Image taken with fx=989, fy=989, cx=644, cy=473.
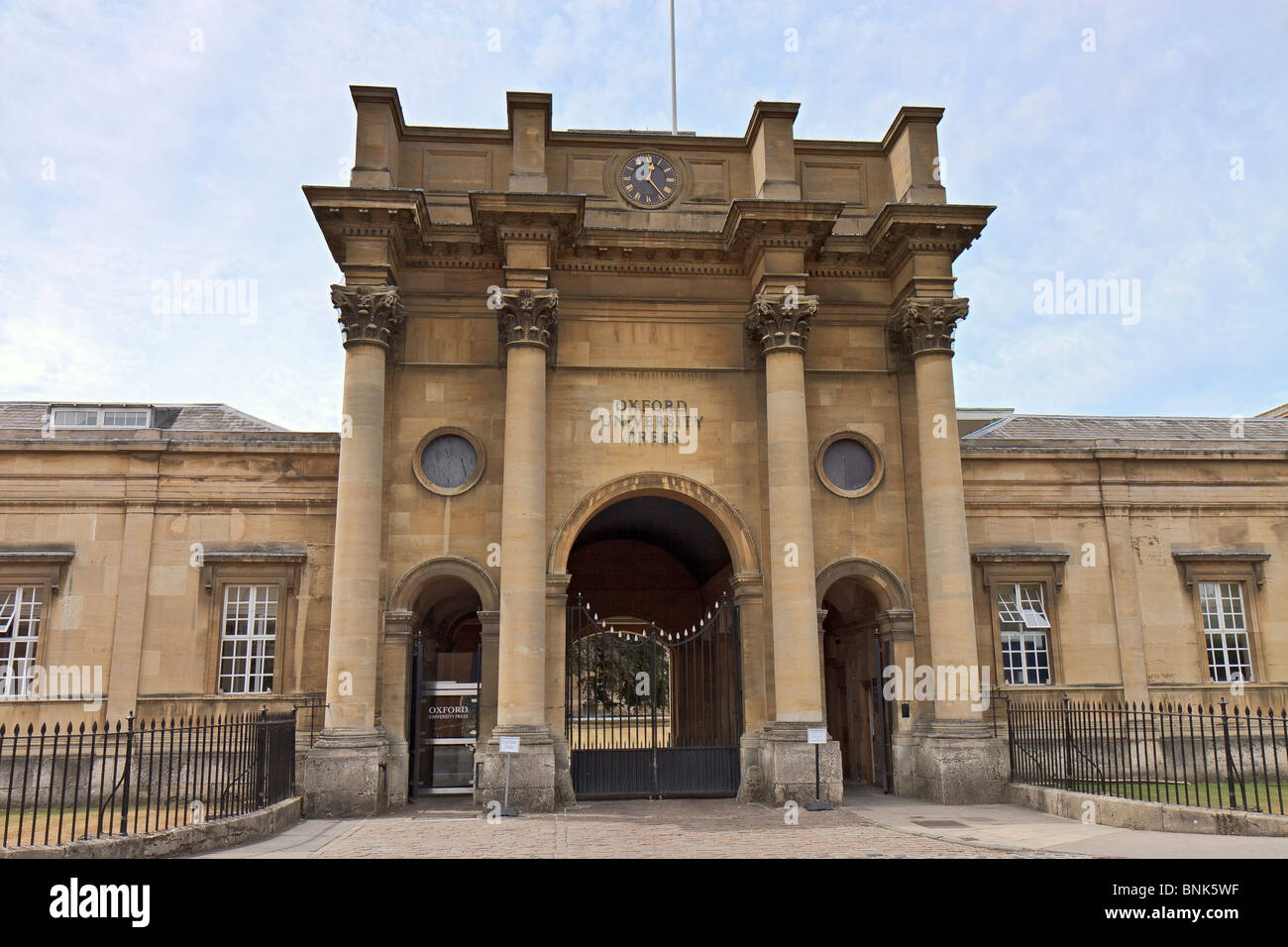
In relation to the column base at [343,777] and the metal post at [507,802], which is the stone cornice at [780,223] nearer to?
the metal post at [507,802]

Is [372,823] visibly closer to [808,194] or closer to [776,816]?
[776,816]

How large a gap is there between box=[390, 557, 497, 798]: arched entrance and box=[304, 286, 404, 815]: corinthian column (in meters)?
0.93

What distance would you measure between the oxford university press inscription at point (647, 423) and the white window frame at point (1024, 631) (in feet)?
26.3

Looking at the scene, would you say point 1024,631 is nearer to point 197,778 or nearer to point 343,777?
point 343,777

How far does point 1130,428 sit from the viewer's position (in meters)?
27.5

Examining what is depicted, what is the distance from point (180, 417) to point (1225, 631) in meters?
26.0

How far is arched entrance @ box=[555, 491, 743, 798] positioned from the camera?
19203 millimetres

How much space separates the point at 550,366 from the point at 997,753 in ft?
37.8

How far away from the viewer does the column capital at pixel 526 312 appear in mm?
19344

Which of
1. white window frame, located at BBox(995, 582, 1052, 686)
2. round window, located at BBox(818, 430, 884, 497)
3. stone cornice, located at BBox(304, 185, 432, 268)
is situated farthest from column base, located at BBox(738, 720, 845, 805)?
stone cornice, located at BBox(304, 185, 432, 268)

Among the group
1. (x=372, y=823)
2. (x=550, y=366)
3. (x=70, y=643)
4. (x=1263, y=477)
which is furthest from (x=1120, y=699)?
(x=70, y=643)

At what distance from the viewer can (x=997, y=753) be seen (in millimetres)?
18500

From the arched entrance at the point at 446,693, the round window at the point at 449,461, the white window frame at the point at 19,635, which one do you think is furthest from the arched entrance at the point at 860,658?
the white window frame at the point at 19,635

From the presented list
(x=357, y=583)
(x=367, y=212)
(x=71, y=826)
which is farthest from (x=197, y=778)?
(x=367, y=212)
